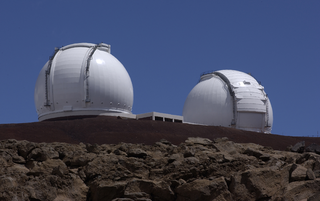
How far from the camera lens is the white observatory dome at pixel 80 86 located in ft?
126

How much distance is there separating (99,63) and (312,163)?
25.0 m

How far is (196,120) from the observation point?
4497cm

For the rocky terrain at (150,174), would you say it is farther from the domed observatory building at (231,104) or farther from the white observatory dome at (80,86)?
the domed observatory building at (231,104)

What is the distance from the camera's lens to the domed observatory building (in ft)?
142

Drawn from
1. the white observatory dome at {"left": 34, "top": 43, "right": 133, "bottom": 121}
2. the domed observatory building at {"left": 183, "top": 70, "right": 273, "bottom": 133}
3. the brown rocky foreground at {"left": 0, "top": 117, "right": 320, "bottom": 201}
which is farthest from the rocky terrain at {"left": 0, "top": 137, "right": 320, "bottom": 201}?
the domed observatory building at {"left": 183, "top": 70, "right": 273, "bottom": 133}

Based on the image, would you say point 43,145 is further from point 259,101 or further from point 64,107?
point 259,101

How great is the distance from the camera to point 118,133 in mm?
29359

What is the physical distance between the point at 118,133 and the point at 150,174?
1252 centimetres

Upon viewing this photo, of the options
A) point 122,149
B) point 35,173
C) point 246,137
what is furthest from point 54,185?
point 246,137

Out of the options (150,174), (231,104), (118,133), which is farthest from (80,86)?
(150,174)

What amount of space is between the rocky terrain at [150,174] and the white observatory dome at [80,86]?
19616mm

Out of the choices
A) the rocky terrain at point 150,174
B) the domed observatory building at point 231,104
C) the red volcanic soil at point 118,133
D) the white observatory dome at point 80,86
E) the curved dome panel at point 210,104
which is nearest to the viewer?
the rocky terrain at point 150,174

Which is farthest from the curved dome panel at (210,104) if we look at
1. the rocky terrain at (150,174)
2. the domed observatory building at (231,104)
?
the rocky terrain at (150,174)

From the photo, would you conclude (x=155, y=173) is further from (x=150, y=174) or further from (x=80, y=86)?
(x=80, y=86)
